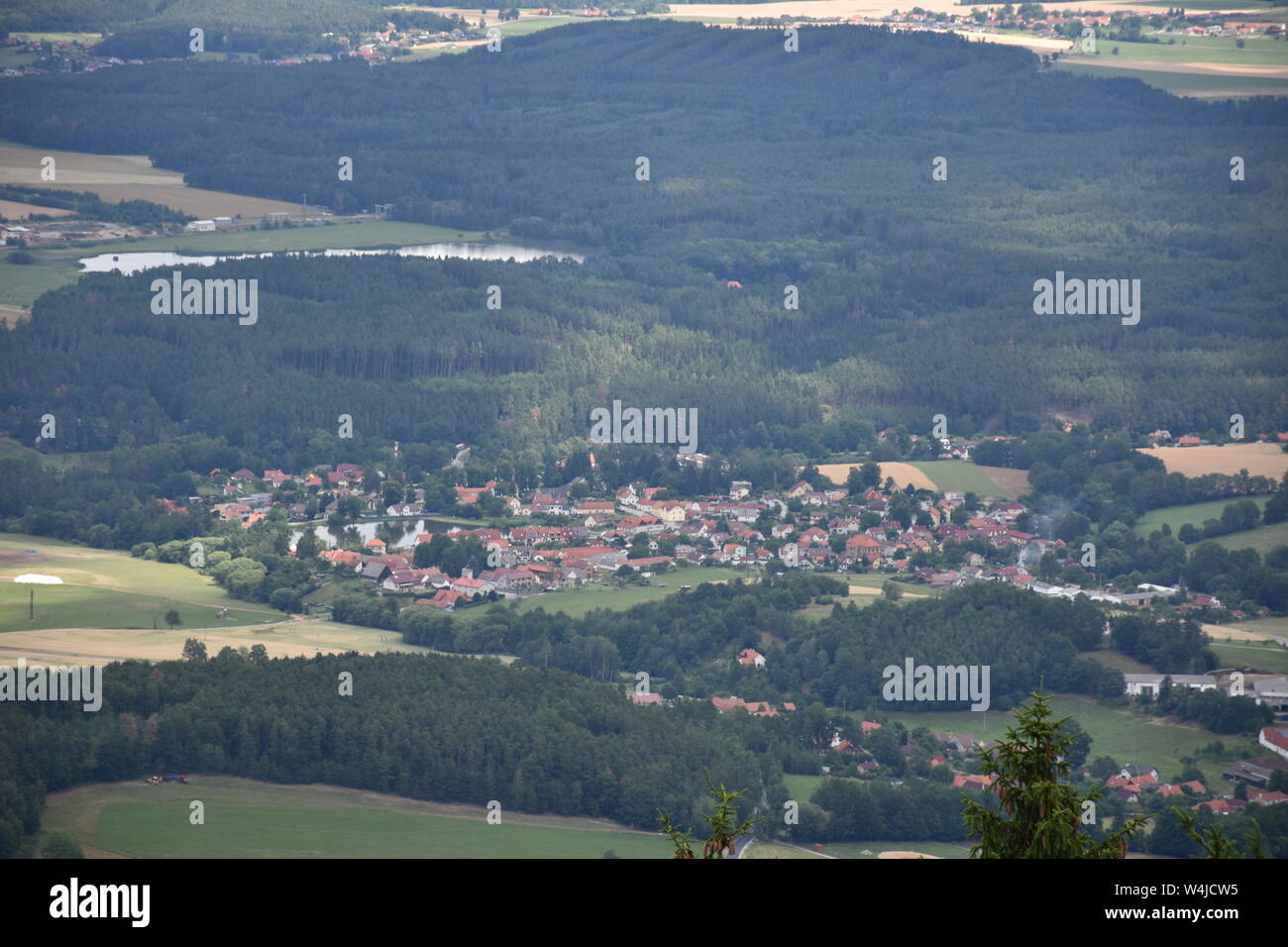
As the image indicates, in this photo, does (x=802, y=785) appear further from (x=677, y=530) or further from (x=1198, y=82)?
(x=1198, y=82)

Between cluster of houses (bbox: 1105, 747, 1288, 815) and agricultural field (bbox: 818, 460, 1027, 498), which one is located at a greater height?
agricultural field (bbox: 818, 460, 1027, 498)

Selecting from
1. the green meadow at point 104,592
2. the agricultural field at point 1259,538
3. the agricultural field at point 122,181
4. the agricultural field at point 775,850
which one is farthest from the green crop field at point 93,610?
the agricultural field at point 122,181

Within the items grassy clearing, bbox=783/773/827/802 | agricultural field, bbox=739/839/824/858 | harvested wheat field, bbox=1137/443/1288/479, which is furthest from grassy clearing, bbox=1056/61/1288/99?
agricultural field, bbox=739/839/824/858

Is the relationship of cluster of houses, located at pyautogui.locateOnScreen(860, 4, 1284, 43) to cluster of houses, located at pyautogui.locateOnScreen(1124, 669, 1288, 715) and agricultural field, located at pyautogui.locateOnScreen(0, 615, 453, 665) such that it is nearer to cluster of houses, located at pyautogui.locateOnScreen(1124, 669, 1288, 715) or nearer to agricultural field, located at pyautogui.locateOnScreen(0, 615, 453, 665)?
cluster of houses, located at pyautogui.locateOnScreen(1124, 669, 1288, 715)

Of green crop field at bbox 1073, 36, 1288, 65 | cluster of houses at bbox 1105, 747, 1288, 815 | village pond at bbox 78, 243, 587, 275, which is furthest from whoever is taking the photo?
green crop field at bbox 1073, 36, 1288, 65

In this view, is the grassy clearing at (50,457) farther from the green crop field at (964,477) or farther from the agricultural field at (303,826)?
the agricultural field at (303,826)
